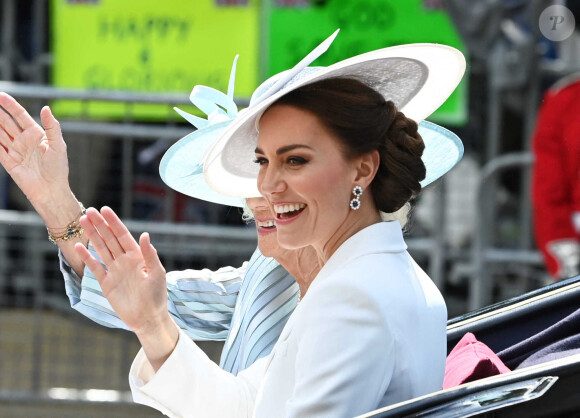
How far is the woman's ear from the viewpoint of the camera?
2.27m

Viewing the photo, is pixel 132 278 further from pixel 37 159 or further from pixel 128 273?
pixel 37 159

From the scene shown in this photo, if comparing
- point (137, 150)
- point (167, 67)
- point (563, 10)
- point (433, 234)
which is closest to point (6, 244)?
point (137, 150)

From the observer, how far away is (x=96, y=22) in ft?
21.4

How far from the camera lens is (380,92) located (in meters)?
2.38

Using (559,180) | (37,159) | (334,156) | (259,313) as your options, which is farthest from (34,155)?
(559,180)

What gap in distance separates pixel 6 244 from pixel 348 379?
4.20 metres

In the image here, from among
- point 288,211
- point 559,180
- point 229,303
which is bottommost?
point 229,303

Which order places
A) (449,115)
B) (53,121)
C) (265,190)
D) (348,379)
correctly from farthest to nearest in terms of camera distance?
(449,115)
(53,121)
(265,190)
(348,379)

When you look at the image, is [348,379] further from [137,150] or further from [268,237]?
[137,150]

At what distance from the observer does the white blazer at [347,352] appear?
81.0 inches

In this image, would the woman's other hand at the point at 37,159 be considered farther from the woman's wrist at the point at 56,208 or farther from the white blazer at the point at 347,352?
the white blazer at the point at 347,352

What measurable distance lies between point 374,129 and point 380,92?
0.14 metres

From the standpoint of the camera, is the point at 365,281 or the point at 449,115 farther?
the point at 449,115

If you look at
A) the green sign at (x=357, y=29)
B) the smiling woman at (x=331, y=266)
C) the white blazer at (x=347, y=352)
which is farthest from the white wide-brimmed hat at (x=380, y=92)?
the green sign at (x=357, y=29)
